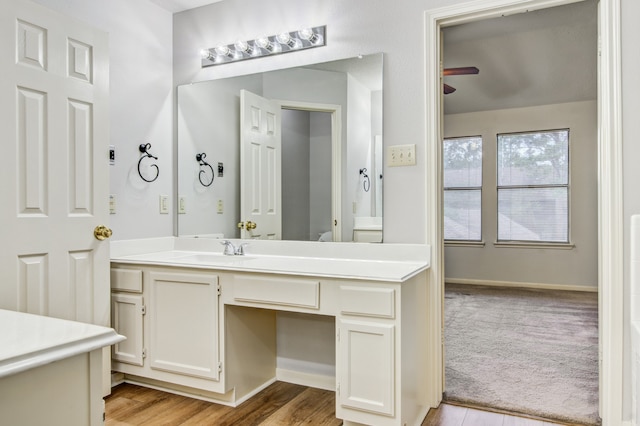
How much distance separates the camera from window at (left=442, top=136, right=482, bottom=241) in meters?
6.02

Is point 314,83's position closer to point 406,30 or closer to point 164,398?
point 406,30

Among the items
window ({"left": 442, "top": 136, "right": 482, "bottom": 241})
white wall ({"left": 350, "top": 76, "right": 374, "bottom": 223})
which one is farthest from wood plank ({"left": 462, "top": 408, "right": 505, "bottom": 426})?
window ({"left": 442, "top": 136, "right": 482, "bottom": 241})

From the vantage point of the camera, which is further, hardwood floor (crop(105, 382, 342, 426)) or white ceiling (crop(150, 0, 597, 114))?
white ceiling (crop(150, 0, 597, 114))

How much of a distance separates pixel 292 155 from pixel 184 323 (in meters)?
1.14

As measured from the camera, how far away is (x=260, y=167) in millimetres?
2773

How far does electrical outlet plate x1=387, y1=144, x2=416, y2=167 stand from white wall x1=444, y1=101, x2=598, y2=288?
4.00m

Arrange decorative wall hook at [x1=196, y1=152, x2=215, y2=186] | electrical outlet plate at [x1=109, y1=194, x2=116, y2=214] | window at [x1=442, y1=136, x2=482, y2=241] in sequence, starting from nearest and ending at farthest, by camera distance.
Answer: electrical outlet plate at [x1=109, y1=194, x2=116, y2=214]
decorative wall hook at [x1=196, y1=152, x2=215, y2=186]
window at [x1=442, y1=136, x2=482, y2=241]

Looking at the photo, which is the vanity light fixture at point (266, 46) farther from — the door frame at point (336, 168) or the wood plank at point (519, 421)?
the wood plank at point (519, 421)

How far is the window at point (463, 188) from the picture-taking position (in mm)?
6020

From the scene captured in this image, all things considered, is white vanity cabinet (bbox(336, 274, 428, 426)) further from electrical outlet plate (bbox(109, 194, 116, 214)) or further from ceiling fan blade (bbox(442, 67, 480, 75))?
ceiling fan blade (bbox(442, 67, 480, 75))

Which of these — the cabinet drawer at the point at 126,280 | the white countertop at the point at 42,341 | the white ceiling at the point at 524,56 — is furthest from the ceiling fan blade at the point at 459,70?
the white countertop at the point at 42,341

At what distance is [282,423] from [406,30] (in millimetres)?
2129

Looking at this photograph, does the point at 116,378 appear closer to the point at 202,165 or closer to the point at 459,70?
the point at 202,165

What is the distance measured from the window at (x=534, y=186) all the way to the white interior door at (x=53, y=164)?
5063 millimetres
